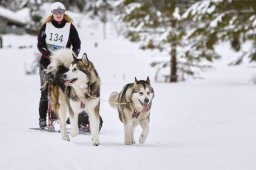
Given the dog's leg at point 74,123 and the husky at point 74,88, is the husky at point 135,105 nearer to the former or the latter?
the husky at point 74,88

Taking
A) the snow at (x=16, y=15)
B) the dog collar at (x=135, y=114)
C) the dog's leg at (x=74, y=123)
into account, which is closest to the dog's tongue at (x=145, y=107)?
the dog collar at (x=135, y=114)

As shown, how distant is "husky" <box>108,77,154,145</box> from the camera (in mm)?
6891

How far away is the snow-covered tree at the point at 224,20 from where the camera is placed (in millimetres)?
19656

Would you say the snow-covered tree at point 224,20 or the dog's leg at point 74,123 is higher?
the snow-covered tree at point 224,20

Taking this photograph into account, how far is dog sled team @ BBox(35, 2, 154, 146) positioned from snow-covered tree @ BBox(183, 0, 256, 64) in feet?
40.4

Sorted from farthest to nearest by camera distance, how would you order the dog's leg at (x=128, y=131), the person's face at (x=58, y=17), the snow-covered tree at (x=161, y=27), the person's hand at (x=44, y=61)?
the snow-covered tree at (x=161, y=27)
the person's hand at (x=44, y=61)
the person's face at (x=58, y=17)
the dog's leg at (x=128, y=131)

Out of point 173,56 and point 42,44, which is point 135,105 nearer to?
point 42,44

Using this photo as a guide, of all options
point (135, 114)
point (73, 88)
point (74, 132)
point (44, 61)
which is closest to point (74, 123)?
point (74, 132)

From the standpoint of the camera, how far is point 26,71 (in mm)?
30266

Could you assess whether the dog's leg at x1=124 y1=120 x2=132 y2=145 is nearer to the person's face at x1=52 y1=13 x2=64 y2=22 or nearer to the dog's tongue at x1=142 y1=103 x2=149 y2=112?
the dog's tongue at x1=142 y1=103 x2=149 y2=112

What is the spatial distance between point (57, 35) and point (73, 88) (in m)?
1.35

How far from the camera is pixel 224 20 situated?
1992cm

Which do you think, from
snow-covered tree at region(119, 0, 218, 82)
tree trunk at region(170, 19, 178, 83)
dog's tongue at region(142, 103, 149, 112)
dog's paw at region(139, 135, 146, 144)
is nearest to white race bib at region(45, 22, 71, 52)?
dog's tongue at region(142, 103, 149, 112)

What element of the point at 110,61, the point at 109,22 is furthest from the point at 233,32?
the point at 109,22
